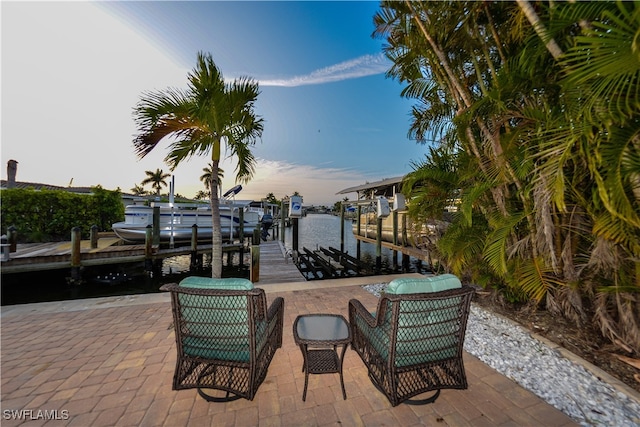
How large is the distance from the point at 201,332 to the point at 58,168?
12.1 meters

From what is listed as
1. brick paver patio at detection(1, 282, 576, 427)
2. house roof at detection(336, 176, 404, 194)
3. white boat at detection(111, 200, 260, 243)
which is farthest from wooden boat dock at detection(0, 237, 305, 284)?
house roof at detection(336, 176, 404, 194)

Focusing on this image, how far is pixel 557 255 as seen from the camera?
2.88 m

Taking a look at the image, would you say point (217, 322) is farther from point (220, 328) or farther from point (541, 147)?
point (541, 147)

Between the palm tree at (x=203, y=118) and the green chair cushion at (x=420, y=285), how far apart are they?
2.45m

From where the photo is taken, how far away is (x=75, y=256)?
654cm

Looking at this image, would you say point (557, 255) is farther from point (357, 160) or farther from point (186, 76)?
point (357, 160)

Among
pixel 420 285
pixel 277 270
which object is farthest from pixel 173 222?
pixel 420 285

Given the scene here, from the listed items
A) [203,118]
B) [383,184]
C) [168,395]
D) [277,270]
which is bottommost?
[277,270]

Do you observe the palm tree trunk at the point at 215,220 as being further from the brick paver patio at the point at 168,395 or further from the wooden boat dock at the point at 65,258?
the wooden boat dock at the point at 65,258

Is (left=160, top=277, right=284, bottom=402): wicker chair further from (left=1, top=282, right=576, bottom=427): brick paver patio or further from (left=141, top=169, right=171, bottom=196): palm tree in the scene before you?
(left=141, top=169, right=171, bottom=196): palm tree

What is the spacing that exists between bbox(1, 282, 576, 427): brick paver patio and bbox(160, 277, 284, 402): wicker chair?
20 centimetres

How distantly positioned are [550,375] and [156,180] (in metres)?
55.8

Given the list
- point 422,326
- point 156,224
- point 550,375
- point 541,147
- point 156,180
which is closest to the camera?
point 422,326

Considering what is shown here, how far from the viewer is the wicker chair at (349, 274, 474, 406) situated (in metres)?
1.65
